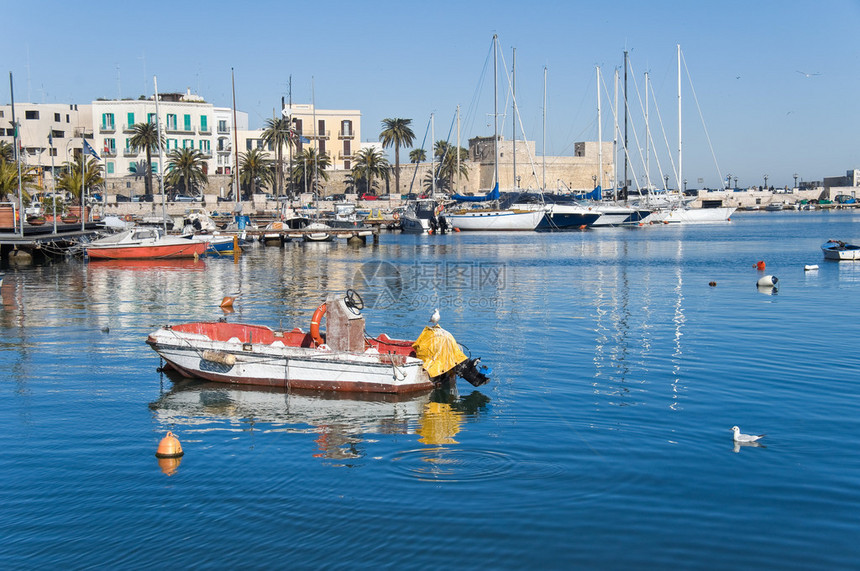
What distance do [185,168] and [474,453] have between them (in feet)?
263

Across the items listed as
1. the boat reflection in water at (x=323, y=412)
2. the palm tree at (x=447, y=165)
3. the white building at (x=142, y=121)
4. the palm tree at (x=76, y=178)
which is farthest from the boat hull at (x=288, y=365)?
the palm tree at (x=447, y=165)

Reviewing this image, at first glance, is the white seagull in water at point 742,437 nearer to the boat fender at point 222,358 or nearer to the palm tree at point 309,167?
the boat fender at point 222,358

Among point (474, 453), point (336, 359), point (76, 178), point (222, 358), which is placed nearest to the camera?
point (474, 453)

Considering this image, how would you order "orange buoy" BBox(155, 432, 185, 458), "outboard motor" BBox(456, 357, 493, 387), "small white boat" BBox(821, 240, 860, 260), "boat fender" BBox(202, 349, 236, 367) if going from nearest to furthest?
"orange buoy" BBox(155, 432, 185, 458) < "outboard motor" BBox(456, 357, 493, 387) < "boat fender" BBox(202, 349, 236, 367) < "small white boat" BBox(821, 240, 860, 260)

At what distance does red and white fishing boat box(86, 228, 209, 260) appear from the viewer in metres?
49.9

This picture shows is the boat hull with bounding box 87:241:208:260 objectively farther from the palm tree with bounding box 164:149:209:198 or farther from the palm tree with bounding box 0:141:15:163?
the palm tree with bounding box 0:141:15:163

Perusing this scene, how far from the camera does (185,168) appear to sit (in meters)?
87.2

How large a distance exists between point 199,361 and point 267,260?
35.8 metres

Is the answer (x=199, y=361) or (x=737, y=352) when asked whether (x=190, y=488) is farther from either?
(x=737, y=352)

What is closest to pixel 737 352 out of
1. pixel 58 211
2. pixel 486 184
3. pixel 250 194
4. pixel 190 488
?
pixel 190 488

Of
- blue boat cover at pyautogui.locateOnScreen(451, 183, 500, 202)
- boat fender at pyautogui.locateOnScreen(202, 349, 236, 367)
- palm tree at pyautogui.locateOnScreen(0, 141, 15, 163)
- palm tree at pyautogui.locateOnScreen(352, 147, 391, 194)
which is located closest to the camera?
boat fender at pyautogui.locateOnScreen(202, 349, 236, 367)

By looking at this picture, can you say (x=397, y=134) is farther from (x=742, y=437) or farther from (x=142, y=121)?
(x=742, y=437)

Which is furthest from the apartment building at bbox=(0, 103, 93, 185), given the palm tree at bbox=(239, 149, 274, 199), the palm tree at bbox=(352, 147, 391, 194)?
the palm tree at bbox=(352, 147, 391, 194)

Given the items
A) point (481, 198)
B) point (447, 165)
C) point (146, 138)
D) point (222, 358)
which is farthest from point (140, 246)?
point (447, 165)
